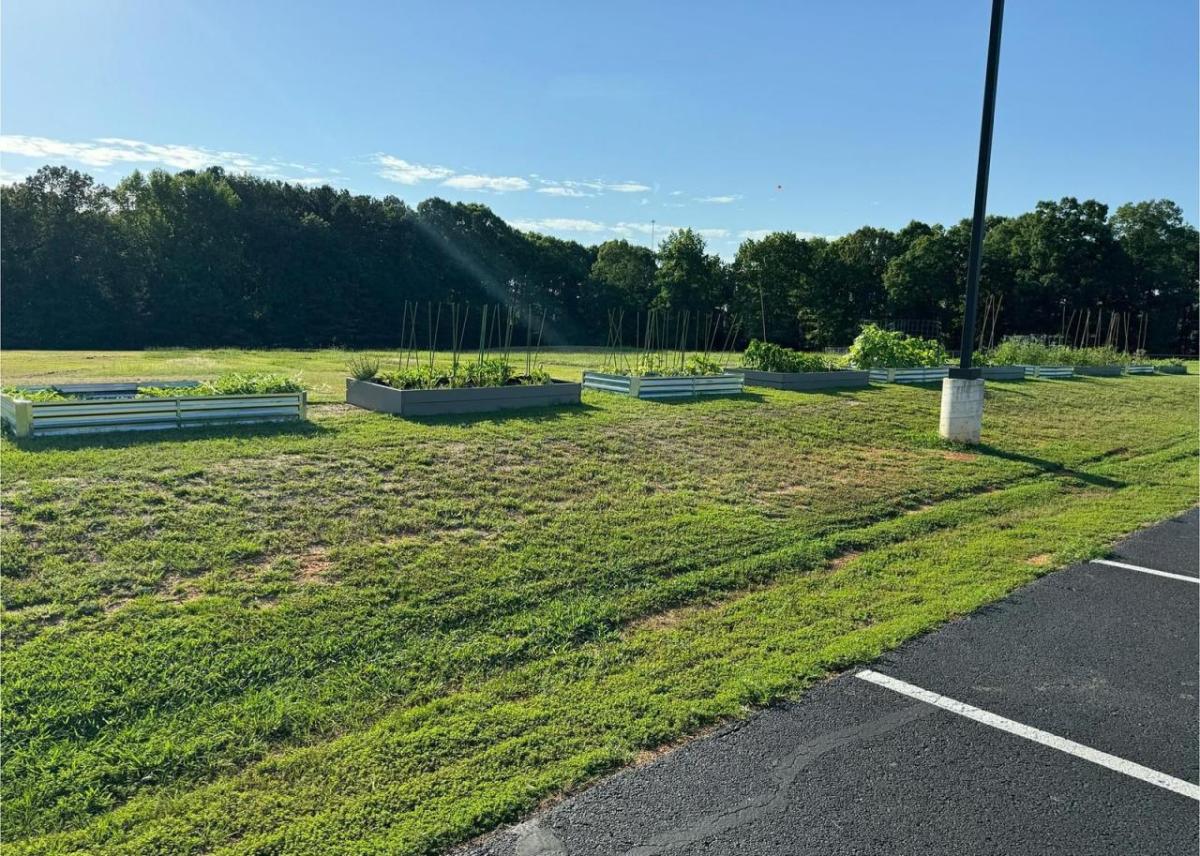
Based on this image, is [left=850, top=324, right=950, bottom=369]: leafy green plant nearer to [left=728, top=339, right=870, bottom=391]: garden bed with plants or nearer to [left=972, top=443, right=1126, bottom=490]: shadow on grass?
[left=728, top=339, right=870, bottom=391]: garden bed with plants

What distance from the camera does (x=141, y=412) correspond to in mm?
7379

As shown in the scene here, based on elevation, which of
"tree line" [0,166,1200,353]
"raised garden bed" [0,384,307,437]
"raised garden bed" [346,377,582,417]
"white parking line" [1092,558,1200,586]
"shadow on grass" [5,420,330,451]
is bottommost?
"white parking line" [1092,558,1200,586]

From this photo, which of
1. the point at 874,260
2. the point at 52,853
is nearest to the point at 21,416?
the point at 52,853

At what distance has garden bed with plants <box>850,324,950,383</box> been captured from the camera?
649 inches

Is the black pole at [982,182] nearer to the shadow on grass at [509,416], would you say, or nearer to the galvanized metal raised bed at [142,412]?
the shadow on grass at [509,416]

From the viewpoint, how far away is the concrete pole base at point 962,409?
10.5 m

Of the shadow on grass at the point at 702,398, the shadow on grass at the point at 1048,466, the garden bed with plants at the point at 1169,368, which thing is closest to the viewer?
the shadow on grass at the point at 1048,466

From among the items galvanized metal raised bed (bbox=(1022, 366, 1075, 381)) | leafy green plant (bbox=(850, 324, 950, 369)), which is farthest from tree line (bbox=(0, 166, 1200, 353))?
leafy green plant (bbox=(850, 324, 950, 369))

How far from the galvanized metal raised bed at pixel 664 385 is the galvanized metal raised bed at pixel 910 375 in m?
4.79

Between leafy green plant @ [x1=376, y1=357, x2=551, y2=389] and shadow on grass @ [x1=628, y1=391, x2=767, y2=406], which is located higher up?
leafy green plant @ [x1=376, y1=357, x2=551, y2=389]

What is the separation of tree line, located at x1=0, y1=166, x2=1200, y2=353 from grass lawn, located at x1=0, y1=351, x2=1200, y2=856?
28.1 m

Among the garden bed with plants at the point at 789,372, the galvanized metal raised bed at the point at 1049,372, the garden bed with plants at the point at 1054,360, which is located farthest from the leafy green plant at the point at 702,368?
the galvanized metal raised bed at the point at 1049,372

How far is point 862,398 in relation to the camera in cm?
1363

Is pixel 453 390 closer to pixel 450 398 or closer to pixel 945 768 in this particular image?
pixel 450 398
